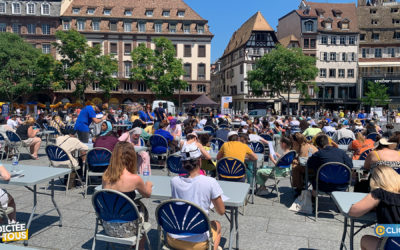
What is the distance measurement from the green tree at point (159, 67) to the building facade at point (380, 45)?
3209cm

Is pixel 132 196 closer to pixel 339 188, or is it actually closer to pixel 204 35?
pixel 339 188

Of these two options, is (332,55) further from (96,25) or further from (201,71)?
(96,25)

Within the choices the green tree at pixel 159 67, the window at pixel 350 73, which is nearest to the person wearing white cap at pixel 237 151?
the green tree at pixel 159 67

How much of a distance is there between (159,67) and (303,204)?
3945 centimetres

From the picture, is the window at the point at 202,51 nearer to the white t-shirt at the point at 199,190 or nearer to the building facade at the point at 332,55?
the building facade at the point at 332,55

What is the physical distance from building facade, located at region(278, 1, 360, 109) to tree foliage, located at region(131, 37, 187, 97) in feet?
79.2

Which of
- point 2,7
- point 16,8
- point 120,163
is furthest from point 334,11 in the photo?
point 120,163

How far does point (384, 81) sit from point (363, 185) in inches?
2282

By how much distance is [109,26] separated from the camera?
5350cm

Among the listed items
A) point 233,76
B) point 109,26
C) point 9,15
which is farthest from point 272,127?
point 9,15

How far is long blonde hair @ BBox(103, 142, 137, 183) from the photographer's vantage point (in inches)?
151

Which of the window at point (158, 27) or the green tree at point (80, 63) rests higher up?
the window at point (158, 27)

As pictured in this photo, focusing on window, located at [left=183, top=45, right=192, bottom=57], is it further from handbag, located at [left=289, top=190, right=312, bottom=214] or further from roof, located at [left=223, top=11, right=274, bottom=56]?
handbag, located at [left=289, top=190, right=312, bottom=214]

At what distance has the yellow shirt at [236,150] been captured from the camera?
6.43 meters
